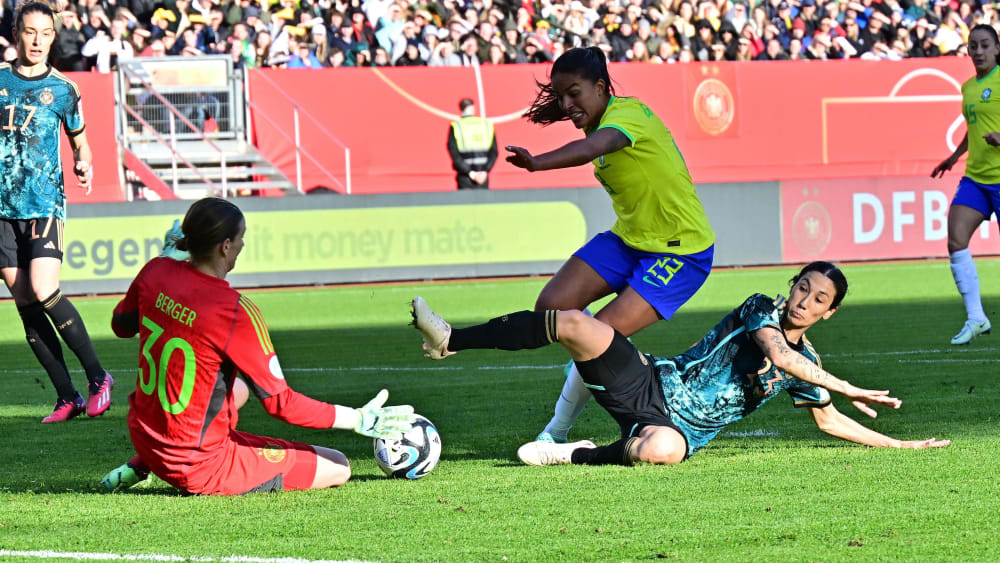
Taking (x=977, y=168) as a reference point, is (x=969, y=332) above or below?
below

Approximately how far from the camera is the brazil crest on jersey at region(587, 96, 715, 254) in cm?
663

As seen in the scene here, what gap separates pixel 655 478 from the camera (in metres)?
5.62

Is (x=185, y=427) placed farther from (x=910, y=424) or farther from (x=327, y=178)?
(x=327, y=178)

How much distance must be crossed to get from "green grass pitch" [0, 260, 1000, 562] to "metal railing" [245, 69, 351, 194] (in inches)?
521

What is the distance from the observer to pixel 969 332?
11.1 meters

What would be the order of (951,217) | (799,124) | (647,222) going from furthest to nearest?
(799,124)
(951,217)
(647,222)

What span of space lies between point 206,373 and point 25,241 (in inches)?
129

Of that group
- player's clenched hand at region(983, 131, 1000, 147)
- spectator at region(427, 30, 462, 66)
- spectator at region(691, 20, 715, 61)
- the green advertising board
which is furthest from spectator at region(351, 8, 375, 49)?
player's clenched hand at region(983, 131, 1000, 147)

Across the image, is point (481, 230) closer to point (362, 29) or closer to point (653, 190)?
point (362, 29)

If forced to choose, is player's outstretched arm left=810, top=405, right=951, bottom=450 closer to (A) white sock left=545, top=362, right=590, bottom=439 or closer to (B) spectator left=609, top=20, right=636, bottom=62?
(A) white sock left=545, top=362, right=590, bottom=439

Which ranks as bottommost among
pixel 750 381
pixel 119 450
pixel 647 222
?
pixel 119 450

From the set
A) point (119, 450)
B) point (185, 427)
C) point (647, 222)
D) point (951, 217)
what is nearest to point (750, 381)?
point (647, 222)

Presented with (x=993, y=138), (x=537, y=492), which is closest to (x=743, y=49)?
(x=993, y=138)

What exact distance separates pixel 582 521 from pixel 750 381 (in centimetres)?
171
